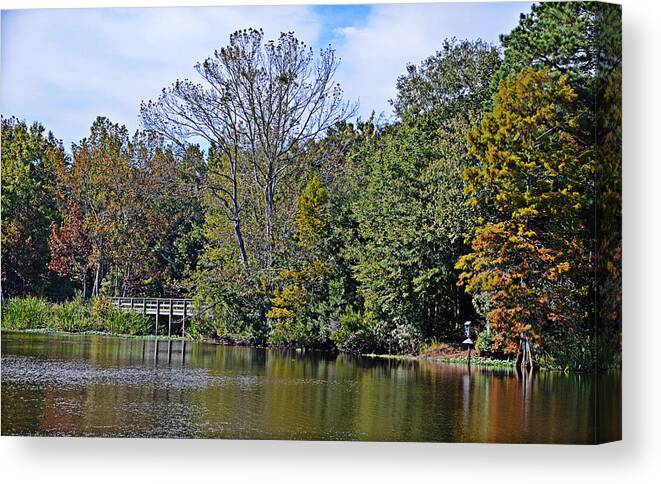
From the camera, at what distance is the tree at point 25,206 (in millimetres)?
13234

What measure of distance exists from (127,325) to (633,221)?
22.4 ft

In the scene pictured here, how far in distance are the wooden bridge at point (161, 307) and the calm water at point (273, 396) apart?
1.19 feet

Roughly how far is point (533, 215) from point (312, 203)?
9.91 ft

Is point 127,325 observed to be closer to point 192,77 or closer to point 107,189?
point 107,189

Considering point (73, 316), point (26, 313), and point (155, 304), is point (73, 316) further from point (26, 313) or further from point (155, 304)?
point (155, 304)

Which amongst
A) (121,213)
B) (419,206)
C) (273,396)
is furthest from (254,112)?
(273,396)

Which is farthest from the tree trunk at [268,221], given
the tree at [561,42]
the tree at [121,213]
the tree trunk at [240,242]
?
the tree at [561,42]

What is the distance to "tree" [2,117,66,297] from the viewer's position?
13.2 meters

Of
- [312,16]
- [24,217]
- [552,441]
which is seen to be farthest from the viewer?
[24,217]

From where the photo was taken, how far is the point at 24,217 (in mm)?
13586

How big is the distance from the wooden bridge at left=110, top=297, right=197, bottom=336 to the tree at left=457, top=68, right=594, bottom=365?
381 centimetres

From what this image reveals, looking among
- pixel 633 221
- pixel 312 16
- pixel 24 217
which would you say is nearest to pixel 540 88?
pixel 633 221

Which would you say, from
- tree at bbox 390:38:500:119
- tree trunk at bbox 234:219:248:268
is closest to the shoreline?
tree trunk at bbox 234:219:248:268

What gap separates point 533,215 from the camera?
12.5m
